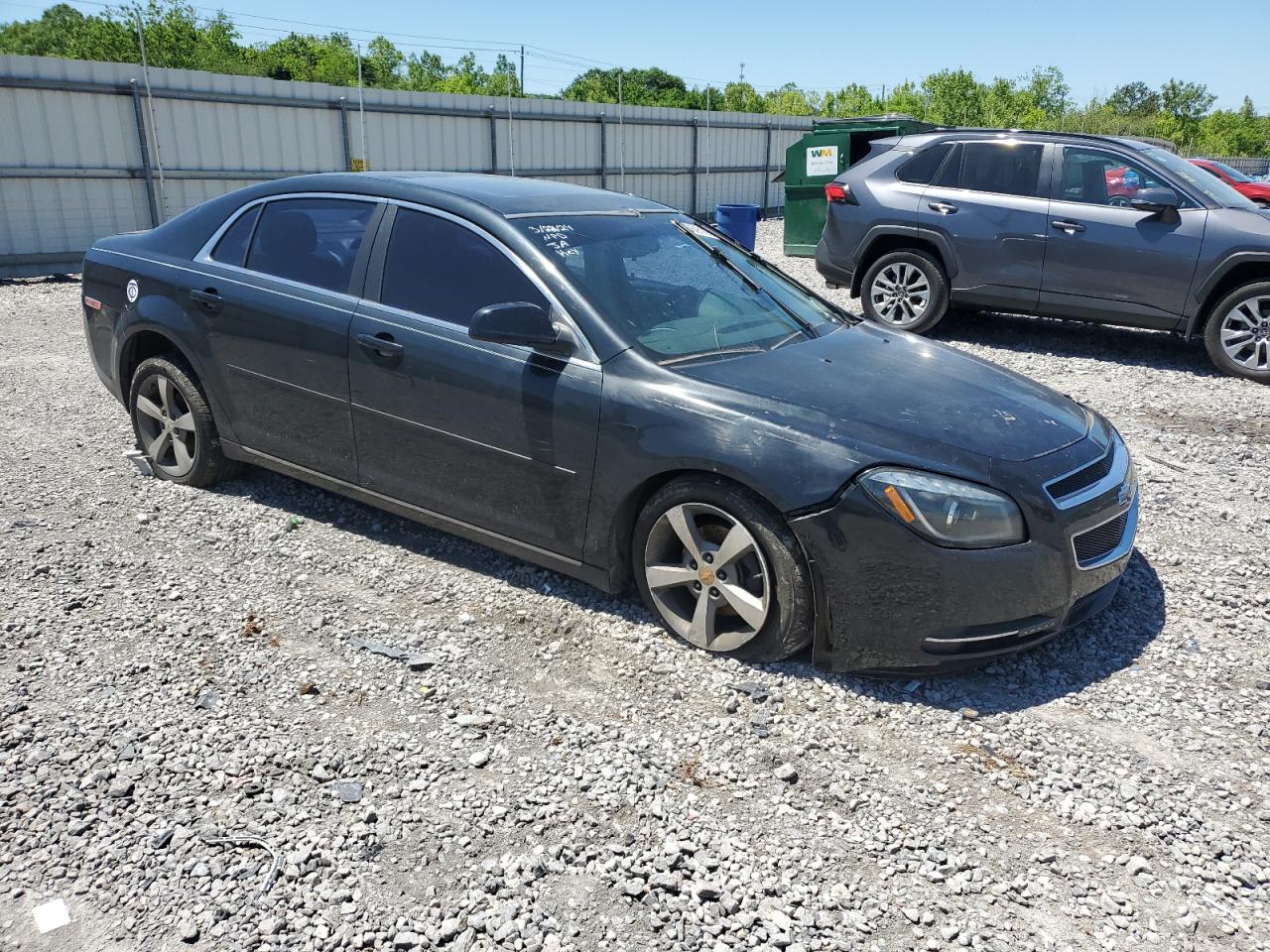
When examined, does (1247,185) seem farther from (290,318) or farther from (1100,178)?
(290,318)

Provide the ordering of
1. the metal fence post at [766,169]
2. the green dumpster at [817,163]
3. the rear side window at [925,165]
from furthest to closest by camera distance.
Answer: the metal fence post at [766,169] < the green dumpster at [817,163] < the rear side window at [925,165]

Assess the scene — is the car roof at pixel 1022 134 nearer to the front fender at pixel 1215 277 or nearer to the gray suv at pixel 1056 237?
the gray suv at pixel 1056 237

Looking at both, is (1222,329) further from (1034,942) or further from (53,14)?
(53,14)

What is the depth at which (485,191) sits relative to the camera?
4504mm

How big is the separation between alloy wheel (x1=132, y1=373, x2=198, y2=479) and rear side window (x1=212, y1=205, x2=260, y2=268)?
2.46 ft

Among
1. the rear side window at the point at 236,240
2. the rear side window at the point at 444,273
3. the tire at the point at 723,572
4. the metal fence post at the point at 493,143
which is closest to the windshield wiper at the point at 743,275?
the rear side window at the point at 444,273

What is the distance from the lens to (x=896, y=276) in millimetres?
9797

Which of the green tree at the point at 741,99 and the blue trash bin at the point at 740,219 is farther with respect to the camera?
the green tree at the point at 741,99

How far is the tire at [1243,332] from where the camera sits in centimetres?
815

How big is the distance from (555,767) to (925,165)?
8.08 m

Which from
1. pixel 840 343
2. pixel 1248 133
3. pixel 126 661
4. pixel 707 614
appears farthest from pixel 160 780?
pixel 1248 133

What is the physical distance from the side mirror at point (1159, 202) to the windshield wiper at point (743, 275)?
17.3ft

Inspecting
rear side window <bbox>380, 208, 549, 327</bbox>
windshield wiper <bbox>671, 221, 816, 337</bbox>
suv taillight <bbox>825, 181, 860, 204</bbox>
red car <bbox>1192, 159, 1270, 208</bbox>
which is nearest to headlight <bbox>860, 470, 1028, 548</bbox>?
windshield wiper <bbox>671, 221, 816, 337</bbox>

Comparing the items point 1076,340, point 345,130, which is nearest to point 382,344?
point 1076,340
